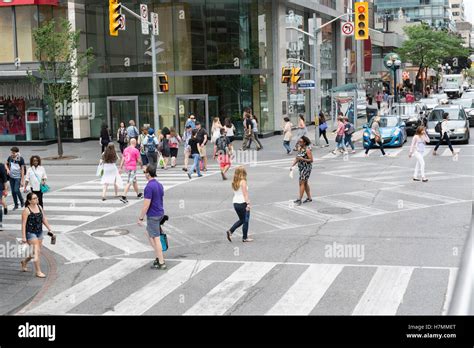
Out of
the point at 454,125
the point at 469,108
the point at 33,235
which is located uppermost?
the point at 469,108

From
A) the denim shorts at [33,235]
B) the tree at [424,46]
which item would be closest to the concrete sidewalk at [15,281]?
the denim shorts at [33,235]

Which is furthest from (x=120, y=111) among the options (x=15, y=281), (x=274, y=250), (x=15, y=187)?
(x=15, y=281)

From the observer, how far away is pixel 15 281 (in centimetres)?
1033

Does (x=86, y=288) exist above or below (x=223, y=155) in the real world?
below

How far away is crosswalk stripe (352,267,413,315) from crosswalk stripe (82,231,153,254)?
4.81 meters

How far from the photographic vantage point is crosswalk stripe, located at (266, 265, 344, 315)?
8.18 metres

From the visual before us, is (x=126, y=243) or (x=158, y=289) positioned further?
(x=126, y=243)

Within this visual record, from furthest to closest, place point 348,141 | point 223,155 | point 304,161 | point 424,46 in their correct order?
point 424,46 < point 348,141 < point 223,155 < point 304,161

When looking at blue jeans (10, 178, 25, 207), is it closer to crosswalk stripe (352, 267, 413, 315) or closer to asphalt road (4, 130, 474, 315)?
asphalt road (4, 130, 474, 315)

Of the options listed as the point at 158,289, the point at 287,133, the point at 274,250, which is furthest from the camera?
the point at 287,133

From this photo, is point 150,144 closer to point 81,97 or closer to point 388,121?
point 388,121

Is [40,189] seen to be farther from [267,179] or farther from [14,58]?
[14,58]

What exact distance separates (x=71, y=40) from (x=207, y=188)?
613 inches

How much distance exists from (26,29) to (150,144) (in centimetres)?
1791
